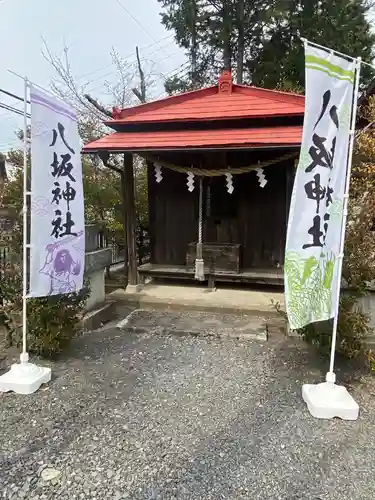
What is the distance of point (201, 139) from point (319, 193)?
3689 millimetres

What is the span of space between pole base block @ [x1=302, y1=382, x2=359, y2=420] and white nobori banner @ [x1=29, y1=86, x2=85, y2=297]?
8.45ft

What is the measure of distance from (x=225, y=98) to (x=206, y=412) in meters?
6.11

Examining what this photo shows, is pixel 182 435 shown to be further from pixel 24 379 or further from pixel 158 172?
pixel 158 172

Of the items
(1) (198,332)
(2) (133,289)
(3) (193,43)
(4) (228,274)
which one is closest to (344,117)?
(1) (198,332)

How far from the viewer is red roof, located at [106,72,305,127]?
6.74 meters

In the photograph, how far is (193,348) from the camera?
16.0 feet

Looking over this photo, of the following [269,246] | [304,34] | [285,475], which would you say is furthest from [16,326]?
[304,34]

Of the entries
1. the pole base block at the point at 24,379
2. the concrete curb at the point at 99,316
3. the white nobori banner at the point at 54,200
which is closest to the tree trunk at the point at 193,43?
the concrete curb at the point at 99,316

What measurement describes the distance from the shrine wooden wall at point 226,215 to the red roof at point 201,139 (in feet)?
3.16

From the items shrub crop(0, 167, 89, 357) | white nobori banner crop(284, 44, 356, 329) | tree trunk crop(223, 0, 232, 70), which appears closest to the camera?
white nobori banner crop(284, 44, 356, 329)

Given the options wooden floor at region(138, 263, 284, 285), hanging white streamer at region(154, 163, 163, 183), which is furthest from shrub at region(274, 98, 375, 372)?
hanging white streamer at region(154, 163, 163, 183)

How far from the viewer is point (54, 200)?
3.84 meters

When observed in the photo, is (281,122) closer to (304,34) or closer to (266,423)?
(266,423)

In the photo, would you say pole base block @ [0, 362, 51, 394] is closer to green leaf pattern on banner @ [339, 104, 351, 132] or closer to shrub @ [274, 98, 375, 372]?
shrub @ [274, 98, 375, 372]
